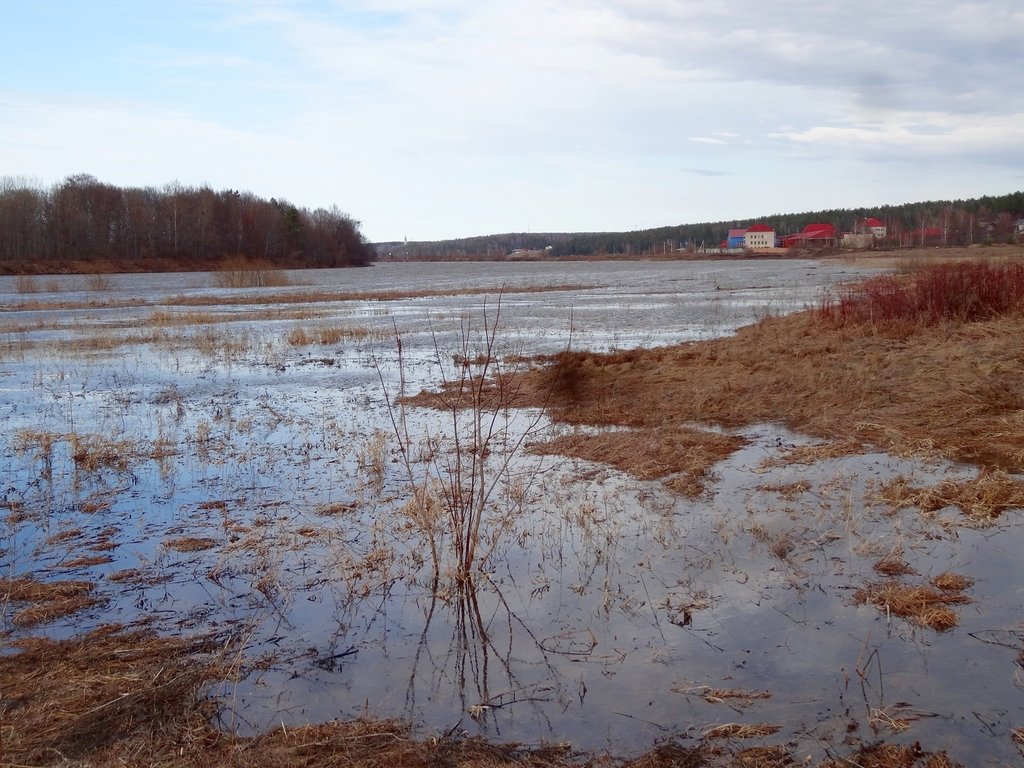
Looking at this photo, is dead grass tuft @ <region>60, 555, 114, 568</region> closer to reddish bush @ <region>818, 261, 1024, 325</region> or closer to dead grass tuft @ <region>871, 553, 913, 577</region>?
dead grass tuft @ <region>871, 553, 913, 577</region>

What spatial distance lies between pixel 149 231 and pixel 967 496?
370 feet

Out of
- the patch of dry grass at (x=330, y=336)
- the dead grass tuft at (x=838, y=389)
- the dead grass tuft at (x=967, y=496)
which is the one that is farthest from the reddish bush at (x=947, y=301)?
the patch of dry grass at (x=330, y=336)

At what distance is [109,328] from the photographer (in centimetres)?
3002

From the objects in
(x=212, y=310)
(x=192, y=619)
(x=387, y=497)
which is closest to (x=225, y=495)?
(x=387, y=497)

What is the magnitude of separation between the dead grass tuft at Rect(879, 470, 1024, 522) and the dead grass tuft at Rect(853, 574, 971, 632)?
169 cm

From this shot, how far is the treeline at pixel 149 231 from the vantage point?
95062mm

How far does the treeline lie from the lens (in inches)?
3743

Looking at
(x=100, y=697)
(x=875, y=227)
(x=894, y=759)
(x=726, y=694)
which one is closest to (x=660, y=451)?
(x=726, y=694)

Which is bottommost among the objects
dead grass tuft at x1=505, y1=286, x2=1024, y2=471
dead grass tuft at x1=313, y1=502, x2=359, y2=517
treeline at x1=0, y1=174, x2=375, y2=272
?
dead grass tuft at x1=313, y1=502, x2=359, y2=517

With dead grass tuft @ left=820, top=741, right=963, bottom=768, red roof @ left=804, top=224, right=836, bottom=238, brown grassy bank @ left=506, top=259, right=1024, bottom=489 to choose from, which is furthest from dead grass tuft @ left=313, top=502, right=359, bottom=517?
red roof @ left=804, top=224, right=836, bottom=238

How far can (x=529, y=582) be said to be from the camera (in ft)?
21.7

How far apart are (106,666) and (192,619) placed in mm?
857

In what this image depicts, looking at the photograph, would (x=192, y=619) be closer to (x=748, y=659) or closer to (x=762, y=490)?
(x=748, y=659)

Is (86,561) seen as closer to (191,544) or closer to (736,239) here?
(191,544)
